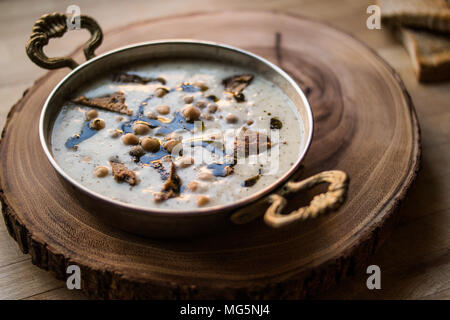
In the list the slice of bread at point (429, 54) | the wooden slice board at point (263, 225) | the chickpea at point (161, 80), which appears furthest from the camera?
the slice of bread at point (429, 54)

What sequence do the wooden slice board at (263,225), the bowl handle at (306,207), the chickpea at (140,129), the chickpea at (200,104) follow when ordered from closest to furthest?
the bowl handle at (306,207) → the wooden slice board at (263,225) → the chickpea at (140,129) → the chickpea at (200,104)

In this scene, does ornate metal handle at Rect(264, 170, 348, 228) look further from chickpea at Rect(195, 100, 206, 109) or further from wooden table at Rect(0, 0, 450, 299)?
chickpea at Rect(195, 100, 206, 109)

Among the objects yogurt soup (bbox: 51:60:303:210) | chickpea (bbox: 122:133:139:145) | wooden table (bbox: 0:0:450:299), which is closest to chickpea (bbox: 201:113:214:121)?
yogurt soup (bbox: 51:60:303:210)

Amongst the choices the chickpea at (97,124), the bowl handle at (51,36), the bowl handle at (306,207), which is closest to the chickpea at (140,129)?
the chickpea at (97,124)

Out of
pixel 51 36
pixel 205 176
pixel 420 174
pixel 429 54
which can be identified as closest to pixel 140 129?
pixel 205 176

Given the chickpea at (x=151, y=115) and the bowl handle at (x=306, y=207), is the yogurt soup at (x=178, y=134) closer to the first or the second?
the chickpea at (x=151, y=115)

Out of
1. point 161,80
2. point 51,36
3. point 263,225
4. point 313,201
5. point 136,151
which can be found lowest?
point 263,225

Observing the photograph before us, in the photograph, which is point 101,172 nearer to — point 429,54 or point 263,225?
point 263,225
